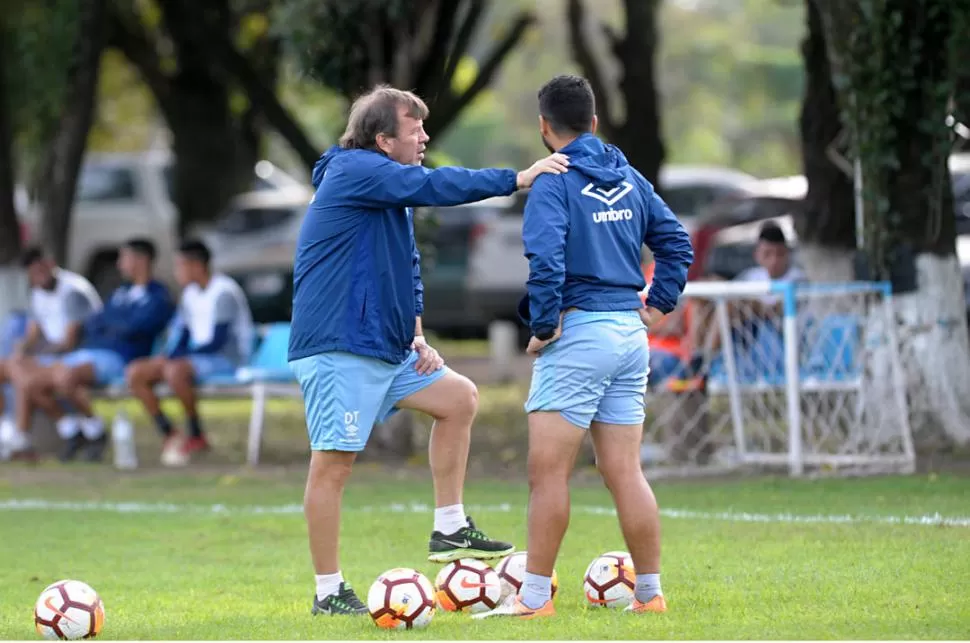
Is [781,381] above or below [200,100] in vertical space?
below

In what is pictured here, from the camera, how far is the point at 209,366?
13859 mm

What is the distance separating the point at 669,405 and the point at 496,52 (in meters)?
5.00

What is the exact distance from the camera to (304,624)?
6.41 meters

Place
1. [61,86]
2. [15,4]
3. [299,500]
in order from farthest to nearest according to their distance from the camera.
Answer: [15,4], [61,86], [299,500]

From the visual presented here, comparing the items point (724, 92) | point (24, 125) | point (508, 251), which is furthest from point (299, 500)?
point (724, 92)

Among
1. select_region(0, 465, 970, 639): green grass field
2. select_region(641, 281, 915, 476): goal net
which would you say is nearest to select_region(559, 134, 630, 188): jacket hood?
select_region(0, 465, 970, 639): green grass field

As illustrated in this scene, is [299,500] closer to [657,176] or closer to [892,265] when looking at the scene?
[892,265]

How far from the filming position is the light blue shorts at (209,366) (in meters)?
13.8

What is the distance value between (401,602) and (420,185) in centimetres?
158

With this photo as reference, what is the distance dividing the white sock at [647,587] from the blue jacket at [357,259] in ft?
4.27

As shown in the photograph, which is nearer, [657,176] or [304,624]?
[304,624]

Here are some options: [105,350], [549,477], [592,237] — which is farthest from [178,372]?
[592,237]

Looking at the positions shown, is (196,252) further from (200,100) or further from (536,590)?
(200,100)

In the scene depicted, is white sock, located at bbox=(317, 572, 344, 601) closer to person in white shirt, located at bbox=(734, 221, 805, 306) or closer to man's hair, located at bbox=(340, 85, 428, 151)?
man's hair, located at bbox=(340, 85, 428, 151)
